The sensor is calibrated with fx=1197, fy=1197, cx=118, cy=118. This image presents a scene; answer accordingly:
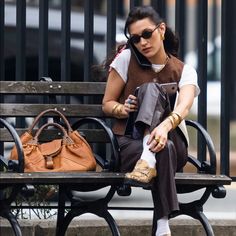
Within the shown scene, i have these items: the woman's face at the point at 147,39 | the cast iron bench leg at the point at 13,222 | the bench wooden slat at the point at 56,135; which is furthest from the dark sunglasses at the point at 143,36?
the cast iron bench leg at the point at 13,222

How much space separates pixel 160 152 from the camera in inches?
245

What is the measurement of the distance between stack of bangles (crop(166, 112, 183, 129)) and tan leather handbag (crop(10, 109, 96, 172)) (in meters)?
0.50

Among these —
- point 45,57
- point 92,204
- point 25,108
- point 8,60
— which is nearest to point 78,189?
point 92,204

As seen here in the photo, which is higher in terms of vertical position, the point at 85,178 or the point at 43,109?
the point at 43,109

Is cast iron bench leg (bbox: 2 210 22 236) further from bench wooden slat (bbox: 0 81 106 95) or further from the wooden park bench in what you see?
bench wooden slat (bbox: 0 81 106 95)

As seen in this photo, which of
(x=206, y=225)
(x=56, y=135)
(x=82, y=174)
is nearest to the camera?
(x=82, y=174)

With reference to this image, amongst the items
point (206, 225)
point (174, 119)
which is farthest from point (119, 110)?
point (206, 225)

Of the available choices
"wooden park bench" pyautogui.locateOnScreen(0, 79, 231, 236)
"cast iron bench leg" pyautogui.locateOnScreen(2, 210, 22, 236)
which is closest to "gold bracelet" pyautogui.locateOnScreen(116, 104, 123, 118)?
"wooden park bench" pyautogui.locateOnScreen(0, 79, 231, 236)

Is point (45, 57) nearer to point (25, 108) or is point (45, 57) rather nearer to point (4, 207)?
point (25, 108)

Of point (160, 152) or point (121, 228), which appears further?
point (121, 228)

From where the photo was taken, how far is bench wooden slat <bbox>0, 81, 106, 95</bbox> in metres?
6.80

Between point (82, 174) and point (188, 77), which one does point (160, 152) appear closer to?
point (82, 174)

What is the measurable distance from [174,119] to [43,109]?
0.85 metres

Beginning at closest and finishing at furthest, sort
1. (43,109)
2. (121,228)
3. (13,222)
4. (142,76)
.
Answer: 1. (13,222)
2. (142,76)
3. (43,109)
4. (121,228)
